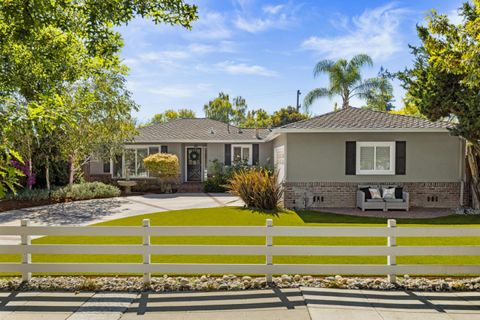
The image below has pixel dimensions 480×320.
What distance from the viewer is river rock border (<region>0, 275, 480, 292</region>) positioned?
536 centimetres

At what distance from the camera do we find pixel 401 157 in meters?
14.8

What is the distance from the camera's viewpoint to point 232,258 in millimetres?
7113

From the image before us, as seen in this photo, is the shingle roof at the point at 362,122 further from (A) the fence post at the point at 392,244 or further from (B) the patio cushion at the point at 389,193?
(A) the fence post at the point at 392,244

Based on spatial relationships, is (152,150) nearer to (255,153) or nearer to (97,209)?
(255,153)

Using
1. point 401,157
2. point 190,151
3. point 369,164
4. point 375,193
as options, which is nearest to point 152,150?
point 190,151

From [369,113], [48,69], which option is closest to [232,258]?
[48,69]

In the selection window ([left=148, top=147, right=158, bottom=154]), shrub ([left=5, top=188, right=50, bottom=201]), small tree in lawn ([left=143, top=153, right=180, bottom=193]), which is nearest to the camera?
shrub ([left=5, top=188, right=50, bottom=201])

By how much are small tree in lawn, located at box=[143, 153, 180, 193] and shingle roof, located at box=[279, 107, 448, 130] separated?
861 centimetres

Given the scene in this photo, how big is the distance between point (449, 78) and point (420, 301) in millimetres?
9884

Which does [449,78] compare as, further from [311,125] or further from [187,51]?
[187,51]

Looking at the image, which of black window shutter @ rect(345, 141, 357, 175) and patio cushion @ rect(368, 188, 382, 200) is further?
black window shutter @ rect(345, 141, 357, 175)

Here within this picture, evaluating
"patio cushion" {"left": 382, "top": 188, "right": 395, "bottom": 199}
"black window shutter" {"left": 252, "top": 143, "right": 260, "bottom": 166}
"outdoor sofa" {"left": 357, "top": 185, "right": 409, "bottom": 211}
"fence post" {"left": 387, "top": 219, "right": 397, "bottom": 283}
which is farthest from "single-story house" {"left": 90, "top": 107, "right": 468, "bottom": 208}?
"fence post" {"left": 387, "top": 219, "right": 397, "bottom": 283}

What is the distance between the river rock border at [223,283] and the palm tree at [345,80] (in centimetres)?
2152

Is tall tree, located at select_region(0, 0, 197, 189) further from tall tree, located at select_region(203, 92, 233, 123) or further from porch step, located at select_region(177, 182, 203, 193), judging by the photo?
tall tree, located at select_region(203, 92, 233, 123)
